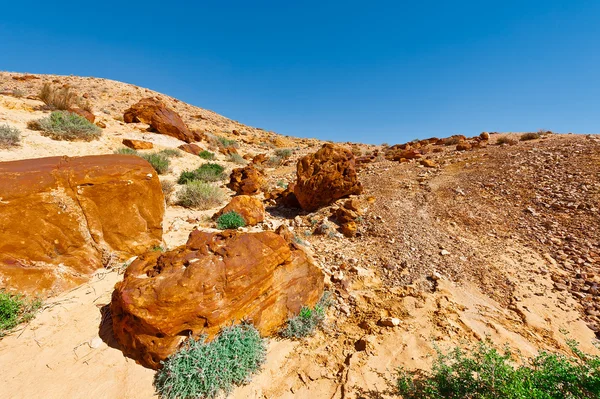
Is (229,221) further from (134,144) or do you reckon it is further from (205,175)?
(134,144)

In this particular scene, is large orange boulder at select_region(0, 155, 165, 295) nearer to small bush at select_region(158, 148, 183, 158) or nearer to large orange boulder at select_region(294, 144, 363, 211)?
large orange boulder at select_region(294, 144, 363, 211)

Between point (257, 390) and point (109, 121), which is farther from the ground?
point (109, 121)

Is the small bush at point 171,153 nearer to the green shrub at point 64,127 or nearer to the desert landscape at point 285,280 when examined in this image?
the green shrub at point 64,127

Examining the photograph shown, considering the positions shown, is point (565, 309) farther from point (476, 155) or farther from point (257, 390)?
point (476, 155)

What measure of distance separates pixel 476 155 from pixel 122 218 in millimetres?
11024

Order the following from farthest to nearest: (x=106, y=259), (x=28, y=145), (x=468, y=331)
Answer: (x=28, y=145) → (x=106, y=259) → (x=468, y=331)

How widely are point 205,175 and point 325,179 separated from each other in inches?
197

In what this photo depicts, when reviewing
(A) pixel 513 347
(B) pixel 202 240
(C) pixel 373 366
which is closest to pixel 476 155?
(A) pixel 513 347

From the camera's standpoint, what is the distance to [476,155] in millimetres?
9297

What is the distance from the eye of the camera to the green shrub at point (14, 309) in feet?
9.05

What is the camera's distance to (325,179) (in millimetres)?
6559

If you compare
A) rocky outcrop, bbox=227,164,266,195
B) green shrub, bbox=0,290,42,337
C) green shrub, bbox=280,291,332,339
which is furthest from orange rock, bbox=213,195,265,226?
green shrub, bbox=0,290,42,337

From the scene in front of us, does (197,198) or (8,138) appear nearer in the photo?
(197,198)

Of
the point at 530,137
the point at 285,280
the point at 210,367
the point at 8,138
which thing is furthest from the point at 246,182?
the point at 530,137
